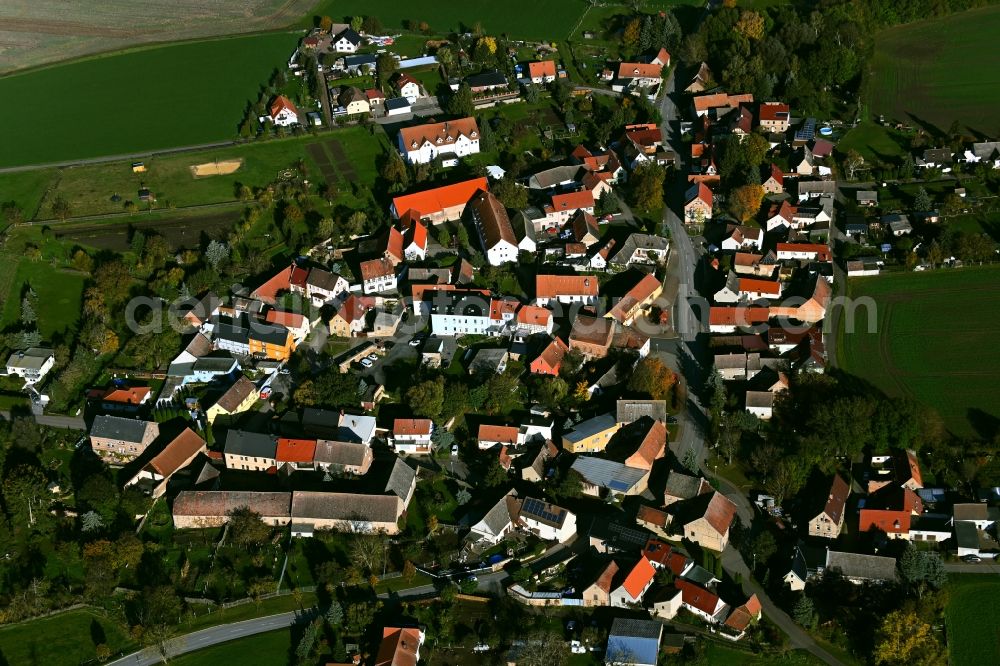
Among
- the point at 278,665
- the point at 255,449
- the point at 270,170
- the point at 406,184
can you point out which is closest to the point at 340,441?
the point at 255,449

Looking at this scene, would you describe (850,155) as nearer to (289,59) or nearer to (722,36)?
(722,36)

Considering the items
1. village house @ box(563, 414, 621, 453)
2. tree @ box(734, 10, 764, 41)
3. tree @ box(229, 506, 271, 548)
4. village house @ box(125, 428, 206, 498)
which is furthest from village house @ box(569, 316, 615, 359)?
tree @ box(734, 10, 764, 41)

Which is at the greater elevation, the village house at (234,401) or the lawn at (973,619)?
the village house at (234,401)

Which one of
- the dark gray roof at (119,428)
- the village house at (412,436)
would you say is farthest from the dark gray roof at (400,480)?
the dark gray roof at (119,428)

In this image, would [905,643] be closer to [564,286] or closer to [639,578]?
[639,578]

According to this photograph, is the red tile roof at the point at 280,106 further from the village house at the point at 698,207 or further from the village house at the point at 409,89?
the village house at the point at 698,207

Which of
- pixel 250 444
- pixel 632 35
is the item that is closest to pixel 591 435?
pixel 250 444
